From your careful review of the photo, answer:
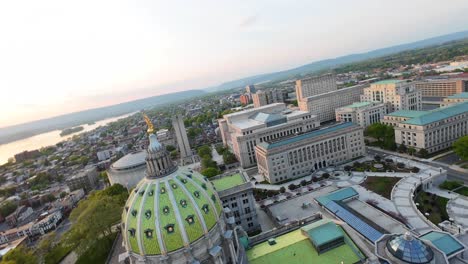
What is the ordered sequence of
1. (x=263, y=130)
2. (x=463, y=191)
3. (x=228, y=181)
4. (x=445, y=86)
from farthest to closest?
1. (x=445, y=86)
2. (x=263, y=130)
3. (x=228, y=181)
4. (x=463, y=191)

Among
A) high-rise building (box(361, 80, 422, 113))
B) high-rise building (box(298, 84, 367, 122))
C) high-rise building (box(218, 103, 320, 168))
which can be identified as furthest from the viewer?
high-rise building (box(298, 84, 367, 122))

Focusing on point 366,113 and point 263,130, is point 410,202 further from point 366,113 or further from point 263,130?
point 366,113

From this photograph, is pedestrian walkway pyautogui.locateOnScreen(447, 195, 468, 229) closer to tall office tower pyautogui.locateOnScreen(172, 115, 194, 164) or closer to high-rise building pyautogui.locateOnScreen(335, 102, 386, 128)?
high-rise building pyautogui.locateOnScreen(335, 102, 386, 128)

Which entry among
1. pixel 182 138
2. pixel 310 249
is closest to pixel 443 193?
pixel 310 249

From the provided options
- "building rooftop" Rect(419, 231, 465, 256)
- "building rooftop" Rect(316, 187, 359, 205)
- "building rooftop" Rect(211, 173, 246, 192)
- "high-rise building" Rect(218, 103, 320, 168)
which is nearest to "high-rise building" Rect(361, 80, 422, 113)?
"high-rise building" Rect(218, 103, 320, 168)

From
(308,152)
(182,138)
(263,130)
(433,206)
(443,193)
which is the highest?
(263,130)

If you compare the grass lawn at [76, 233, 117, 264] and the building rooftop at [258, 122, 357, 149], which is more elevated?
the building rooftop at [258, 122, 357, 149]

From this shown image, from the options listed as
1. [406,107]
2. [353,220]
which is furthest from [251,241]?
[406,107]
